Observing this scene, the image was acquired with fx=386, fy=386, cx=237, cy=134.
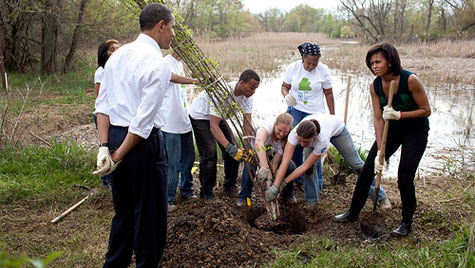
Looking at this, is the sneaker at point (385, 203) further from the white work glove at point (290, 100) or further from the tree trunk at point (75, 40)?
the tree trunk at point (75, 40)

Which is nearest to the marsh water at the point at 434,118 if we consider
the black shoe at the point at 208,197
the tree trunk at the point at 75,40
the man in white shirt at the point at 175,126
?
the black shoe at the point at 208,197

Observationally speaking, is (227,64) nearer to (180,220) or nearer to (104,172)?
Answer: (180,220)

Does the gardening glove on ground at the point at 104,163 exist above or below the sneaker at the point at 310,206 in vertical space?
above

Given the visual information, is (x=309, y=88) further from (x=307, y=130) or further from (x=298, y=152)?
(x=307, y=130)

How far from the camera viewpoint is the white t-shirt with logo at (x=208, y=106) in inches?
152

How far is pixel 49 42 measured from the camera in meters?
11.1

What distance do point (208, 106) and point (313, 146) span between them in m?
1.14

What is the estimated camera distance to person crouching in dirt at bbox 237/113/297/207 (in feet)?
12.4

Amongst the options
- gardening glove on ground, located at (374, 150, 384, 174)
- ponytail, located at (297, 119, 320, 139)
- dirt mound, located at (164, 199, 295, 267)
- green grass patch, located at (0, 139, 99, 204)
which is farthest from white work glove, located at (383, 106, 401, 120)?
green grass patch, located at (0, 139, 99, 204)

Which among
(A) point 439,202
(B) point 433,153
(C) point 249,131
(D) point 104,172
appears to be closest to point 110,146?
(D) point 104,172

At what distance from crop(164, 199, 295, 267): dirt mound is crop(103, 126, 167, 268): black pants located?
16.7 inches

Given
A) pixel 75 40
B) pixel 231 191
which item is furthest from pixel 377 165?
pixel 75 40

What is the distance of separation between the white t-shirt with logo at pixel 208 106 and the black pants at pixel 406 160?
50.8 inches

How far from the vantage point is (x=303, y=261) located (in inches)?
118
